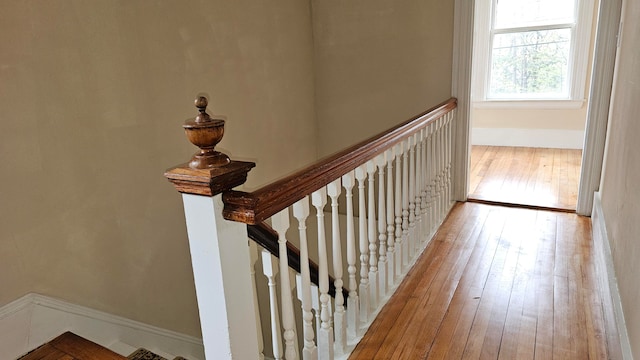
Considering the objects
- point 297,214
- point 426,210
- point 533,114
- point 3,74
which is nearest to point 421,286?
point 426,210

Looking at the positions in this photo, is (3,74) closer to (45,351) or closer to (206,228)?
(45,351)

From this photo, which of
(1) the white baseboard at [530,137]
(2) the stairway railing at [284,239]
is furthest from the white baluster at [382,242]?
(1) the white baseboard at [530,137]

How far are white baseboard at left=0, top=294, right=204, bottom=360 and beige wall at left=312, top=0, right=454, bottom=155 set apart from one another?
7.36ft

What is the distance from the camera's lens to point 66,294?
2260mm

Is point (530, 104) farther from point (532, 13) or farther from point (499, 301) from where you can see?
point (499, 301)

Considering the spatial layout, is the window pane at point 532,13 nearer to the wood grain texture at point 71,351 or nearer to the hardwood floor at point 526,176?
the hardwood floor at point 526,176

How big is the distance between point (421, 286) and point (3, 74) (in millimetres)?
2235

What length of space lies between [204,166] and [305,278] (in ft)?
1.97

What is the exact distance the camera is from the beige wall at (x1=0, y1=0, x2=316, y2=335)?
199 centimetres

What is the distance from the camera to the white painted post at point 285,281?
51.1 inches

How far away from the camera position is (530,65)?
5441mm

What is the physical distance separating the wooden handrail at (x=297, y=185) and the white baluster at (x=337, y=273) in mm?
70

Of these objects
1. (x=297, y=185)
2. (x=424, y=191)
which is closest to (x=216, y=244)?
(x=297, y=185)

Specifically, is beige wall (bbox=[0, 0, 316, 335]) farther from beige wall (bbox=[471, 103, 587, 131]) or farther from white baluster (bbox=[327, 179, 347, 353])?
beige wall (bbox=[471, 103, 587, 131])
